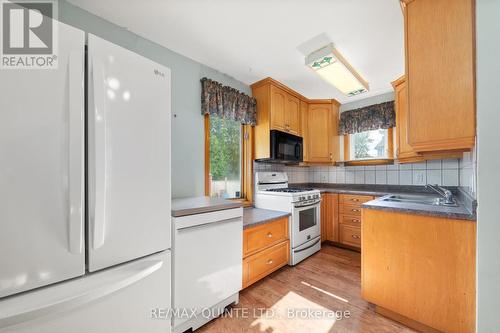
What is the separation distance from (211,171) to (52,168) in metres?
1.60

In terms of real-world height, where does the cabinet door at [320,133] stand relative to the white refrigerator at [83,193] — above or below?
above

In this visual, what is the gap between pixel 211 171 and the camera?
235 cm

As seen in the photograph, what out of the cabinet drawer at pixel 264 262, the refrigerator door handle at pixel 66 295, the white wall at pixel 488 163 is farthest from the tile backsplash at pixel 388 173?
the refrigerator door handle at pixel 66 295

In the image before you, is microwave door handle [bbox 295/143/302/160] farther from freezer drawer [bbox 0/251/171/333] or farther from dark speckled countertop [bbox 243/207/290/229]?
freezer drawer [bbox 0/251/171/333]

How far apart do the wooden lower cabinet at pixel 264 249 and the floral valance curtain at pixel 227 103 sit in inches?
53.0

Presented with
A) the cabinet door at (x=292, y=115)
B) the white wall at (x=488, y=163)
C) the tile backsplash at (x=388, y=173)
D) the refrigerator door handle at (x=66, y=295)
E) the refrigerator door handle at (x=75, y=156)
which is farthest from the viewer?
the cabinet door at (x=292, y=115)

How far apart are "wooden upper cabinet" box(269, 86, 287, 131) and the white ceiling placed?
0.44 meters

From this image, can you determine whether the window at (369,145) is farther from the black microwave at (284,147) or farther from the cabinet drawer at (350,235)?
the cabinet drawer at (350,235)

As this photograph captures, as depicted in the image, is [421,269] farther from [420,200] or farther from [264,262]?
[264,262]

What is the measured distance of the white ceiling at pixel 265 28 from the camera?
142 centimetres

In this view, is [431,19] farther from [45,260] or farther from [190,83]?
[45,260]

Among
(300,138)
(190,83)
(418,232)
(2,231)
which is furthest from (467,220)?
(190,83)

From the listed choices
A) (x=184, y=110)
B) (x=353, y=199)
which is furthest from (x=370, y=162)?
(x=184, y=110)

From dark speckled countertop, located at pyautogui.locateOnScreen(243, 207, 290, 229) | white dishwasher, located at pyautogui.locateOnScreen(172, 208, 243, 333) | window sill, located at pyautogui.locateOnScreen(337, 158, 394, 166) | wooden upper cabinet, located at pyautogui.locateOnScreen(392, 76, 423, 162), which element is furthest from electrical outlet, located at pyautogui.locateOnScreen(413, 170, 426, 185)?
white dishwasher, located at pyautogui.locateOnScreen(172, 208, 243, 333)
